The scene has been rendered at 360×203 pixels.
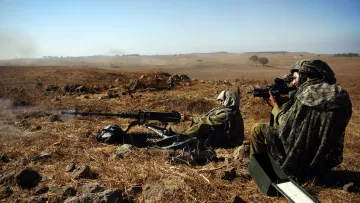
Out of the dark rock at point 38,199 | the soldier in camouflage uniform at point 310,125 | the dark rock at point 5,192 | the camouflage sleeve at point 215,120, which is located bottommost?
the dark rock at point 38,199

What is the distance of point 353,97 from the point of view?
12961 millimetres

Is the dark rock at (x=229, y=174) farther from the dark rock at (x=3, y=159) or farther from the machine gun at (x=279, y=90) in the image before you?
the dark rock at (x=3, y=159)

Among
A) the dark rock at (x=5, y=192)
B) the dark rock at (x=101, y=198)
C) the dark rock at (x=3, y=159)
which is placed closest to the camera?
the dark rock at (x=101, y=198)

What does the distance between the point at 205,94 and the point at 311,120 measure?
30.0ft

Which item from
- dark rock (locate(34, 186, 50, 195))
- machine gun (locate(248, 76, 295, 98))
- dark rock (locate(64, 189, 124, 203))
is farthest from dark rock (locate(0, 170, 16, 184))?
machine gun (locate(248, 76, 295, 98))

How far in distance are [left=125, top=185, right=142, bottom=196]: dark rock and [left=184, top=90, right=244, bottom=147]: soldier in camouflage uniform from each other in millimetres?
2127

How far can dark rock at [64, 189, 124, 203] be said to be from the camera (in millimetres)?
2910

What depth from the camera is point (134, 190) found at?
3.44 m

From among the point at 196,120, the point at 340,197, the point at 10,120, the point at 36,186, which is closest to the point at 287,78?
the point at 340,197

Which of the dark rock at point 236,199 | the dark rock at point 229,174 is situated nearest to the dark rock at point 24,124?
the dark rock at point 229,174

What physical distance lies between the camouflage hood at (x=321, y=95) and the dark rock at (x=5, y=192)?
3513 millimetres

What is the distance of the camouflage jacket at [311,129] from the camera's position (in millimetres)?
3348

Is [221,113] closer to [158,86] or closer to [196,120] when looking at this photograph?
[196,120]

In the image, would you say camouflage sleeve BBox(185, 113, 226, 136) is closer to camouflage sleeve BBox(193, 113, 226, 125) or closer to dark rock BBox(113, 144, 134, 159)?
camouflage sleeve BBox(193, 113, 226, 125)
